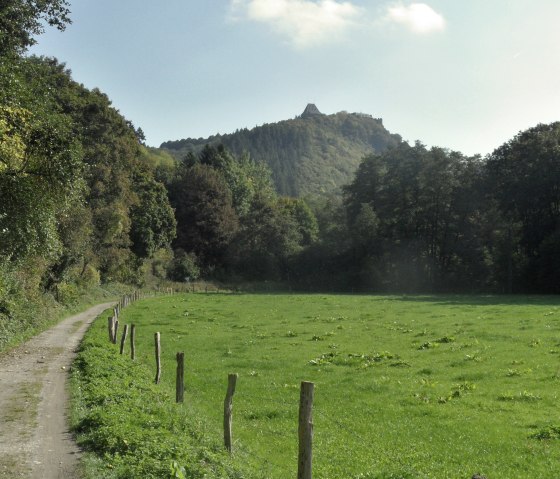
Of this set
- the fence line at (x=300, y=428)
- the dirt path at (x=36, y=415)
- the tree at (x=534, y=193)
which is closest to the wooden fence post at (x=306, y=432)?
Answer: the fence line at (x=300, y=428)

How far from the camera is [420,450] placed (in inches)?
534

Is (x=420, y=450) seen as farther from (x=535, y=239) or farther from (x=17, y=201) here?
(x=535, y=239)

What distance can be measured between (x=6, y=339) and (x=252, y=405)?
17672mm

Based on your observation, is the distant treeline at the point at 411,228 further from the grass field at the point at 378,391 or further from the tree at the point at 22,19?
the tree at the point at 22,19

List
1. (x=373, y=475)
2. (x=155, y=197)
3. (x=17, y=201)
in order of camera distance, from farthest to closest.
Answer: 1. (x=155, y=197)
2. (x=17, y=201)
3. (x=373, y=475)

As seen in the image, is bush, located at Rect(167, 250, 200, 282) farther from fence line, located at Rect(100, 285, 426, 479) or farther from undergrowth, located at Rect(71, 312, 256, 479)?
undergrowth, located at Rect(71, 312, 256, 479)

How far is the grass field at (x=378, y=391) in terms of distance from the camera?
12.8m

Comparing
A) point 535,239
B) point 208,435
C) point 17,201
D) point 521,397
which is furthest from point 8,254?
point 535,239

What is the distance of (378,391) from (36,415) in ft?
37.5

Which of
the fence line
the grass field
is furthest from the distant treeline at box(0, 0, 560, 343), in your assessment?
the fence line

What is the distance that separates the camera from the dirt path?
11484mm

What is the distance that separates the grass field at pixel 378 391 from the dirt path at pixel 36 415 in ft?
3.37

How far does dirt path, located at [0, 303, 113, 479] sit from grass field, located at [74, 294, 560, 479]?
3.37 ft

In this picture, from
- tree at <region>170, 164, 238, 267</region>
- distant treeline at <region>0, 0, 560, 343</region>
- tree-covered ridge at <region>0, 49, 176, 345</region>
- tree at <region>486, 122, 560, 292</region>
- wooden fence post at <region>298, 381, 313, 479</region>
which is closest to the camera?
wooden fence post at <region>298, 381, 313, 479</region>
